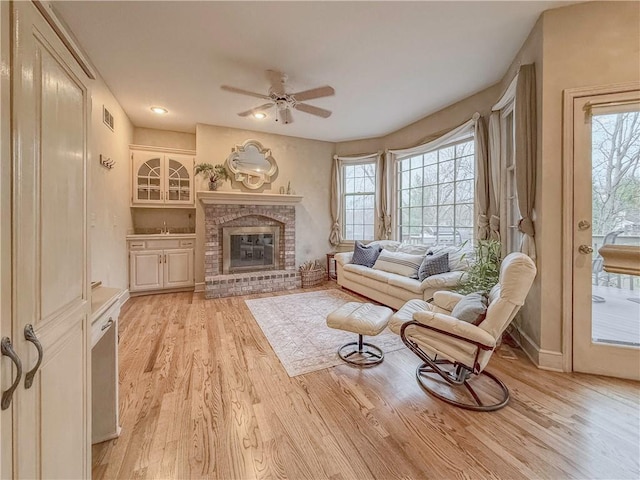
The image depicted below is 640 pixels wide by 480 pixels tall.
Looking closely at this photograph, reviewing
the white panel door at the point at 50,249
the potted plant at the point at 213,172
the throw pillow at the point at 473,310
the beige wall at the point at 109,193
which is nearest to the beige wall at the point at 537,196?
the throw pillow at the point at 473,310

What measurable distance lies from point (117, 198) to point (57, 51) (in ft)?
12.0

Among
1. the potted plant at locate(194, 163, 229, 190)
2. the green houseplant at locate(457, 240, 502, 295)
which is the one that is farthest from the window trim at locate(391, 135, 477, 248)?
the potted plant at locate(194, 163, 229, 190)

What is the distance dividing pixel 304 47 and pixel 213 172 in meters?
2.68

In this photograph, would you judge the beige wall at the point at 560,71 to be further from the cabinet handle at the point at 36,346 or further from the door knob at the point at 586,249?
the cabinet handle at the point at 36,346

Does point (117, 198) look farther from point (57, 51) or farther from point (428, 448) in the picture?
point (428, 448)

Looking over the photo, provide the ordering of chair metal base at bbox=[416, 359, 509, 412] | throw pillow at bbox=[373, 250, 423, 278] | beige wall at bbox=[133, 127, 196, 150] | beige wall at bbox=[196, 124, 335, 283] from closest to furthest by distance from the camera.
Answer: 1. chair metal base at bbox=[416, 359, 509, 412]
2. throw pillow at bbox=[373, 250, 423, 278]
3. beige wall at bbox=[196, 124, 335, 283]
4. beige wall at bbox=[133, 127, 196, 150]

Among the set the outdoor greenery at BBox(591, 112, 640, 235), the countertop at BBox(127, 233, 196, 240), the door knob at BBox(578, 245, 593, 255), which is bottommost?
the door knob at BBox(578, 245, 593, 255)

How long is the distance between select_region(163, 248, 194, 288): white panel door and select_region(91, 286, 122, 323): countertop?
10.1ft

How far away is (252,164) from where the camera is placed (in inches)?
192

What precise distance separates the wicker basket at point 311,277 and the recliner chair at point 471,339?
304 cm

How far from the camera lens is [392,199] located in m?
5.02

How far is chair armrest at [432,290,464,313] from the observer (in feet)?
7.79

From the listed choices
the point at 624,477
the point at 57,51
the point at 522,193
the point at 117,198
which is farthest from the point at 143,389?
A: the point at 522,193

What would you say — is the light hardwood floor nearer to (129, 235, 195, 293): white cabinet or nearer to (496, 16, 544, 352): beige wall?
(496, 16, 544, 352): beige wall
